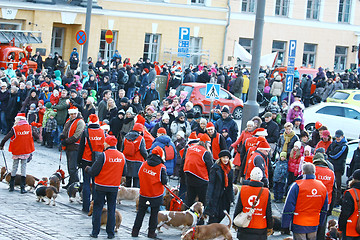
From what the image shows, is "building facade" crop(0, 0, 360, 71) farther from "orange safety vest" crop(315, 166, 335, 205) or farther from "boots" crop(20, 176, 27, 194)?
"orange safety vest" crop(315, 166, 335, 205)

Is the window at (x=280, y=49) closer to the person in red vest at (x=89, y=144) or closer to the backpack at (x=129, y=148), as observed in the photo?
the backpack at (x=129, y=148)

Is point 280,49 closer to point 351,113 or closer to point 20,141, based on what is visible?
point 351,113

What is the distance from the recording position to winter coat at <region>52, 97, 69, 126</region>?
2212 centimetres

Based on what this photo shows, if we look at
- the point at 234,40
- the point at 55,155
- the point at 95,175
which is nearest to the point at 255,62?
the point at 55,155

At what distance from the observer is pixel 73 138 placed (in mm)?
15602

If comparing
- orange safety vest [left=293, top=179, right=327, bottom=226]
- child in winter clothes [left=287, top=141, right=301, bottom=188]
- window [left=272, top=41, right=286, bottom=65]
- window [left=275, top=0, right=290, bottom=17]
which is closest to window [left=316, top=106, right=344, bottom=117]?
child in winter clothes [left=287, top=141, right=301, bottom=188]

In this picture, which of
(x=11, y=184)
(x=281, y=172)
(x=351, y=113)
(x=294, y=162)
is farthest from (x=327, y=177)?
(x=351, y=113)

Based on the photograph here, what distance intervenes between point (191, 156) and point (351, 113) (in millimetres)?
13196

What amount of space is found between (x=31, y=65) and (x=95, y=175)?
22.2m

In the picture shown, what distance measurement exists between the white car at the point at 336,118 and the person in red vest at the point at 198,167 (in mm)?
11934

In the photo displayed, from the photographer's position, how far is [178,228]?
13.4 meters

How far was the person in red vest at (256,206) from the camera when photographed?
10859 mm

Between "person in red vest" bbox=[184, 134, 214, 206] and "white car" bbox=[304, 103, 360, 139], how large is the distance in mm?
11934

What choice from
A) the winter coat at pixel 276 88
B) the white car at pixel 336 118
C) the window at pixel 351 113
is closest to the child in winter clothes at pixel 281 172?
the white car at pixel 336 118
